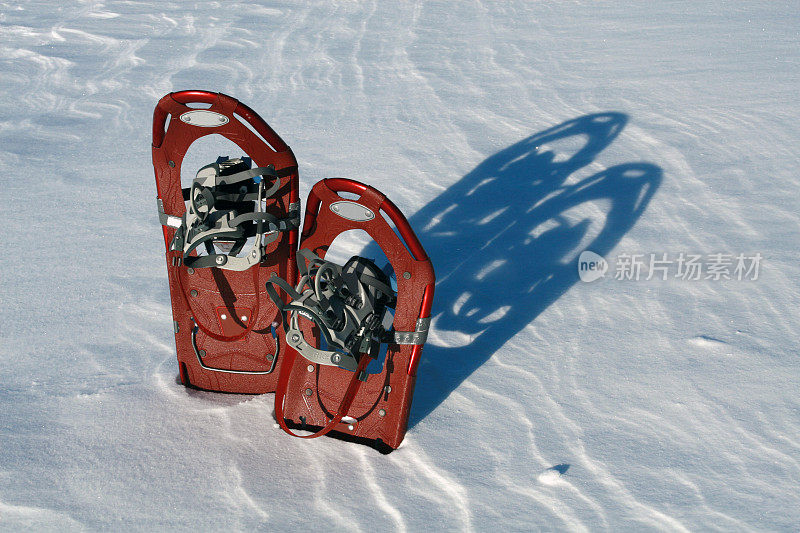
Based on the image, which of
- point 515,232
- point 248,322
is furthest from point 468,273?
point 248,322

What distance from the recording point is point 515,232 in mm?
5113

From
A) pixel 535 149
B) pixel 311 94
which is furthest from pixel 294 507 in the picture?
pixel 311 94

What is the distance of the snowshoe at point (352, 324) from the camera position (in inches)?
117

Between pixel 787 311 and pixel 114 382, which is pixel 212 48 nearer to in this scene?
pixel 114 382

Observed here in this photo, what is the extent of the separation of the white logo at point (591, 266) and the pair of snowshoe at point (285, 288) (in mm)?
1720

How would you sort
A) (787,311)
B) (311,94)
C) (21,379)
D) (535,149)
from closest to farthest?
1. (21,379)
2. (787,311)
3. (535,149)
4. (311,94)

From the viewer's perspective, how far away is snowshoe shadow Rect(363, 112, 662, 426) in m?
4.06

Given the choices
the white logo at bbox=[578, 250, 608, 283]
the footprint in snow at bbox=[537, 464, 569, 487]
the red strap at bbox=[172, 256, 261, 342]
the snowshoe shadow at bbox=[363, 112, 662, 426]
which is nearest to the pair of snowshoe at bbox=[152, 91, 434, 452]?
the red strap at bbox=[172, 256, 261, 342]

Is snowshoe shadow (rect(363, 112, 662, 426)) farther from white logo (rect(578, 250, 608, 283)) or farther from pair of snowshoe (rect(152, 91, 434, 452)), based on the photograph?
pair of snowshoe (rect(152, 91, 434, 452))

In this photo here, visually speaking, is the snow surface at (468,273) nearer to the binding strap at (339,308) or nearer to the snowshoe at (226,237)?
the snowshoe at (226,237)

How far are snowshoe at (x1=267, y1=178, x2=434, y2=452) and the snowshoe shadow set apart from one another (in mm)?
317

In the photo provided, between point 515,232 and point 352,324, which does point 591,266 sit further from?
point 352,324

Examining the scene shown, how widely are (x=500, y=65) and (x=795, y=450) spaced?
565cm

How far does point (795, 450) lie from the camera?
10.8 ft
